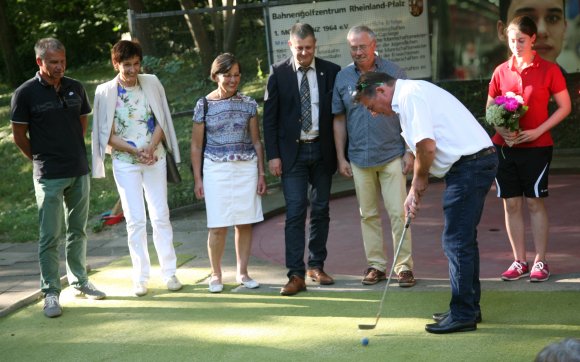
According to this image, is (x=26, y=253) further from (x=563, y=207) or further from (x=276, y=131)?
(x=563, y=207)

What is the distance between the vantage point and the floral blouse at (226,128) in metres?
7.12

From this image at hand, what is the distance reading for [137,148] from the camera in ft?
23.5

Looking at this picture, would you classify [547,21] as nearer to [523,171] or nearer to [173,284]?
[523,171]

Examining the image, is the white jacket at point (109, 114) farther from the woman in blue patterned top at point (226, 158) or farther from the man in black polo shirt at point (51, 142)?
the woman in blue patterned top at point (226, 158)

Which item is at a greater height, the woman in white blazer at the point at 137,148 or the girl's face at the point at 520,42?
the girl's face at the point at 520,42

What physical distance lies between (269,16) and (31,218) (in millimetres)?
3941

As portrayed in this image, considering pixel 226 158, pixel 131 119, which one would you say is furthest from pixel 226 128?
pixel 131 119

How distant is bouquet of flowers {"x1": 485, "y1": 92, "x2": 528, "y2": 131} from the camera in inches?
259

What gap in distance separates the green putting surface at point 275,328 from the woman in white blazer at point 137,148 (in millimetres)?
335

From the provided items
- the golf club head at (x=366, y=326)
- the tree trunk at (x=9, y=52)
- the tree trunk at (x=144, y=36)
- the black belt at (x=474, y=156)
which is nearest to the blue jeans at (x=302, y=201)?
the golf club head at (x=366, y=326)

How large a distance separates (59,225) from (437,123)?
117 inches

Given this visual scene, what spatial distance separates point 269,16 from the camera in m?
10.1

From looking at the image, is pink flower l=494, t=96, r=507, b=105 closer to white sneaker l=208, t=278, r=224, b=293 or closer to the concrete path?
the concrete path

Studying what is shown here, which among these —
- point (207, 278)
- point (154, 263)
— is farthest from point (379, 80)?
point (154, 263)
